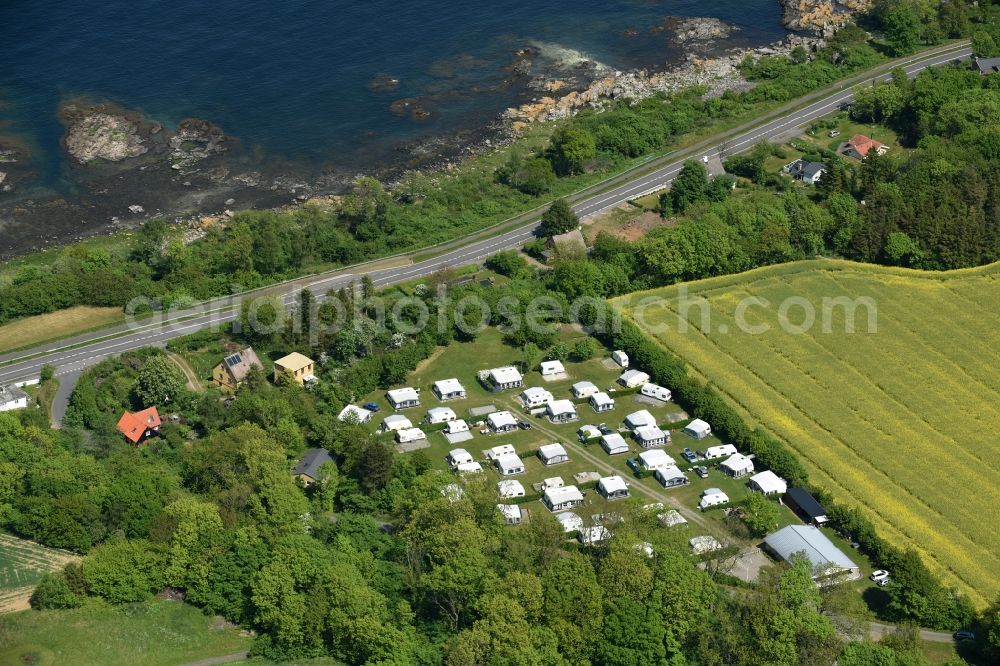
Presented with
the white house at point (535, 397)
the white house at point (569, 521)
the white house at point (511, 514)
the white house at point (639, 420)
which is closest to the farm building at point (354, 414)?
the white house at point (535, 397)

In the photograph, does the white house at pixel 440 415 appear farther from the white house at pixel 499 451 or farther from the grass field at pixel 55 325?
the grass field at pixel 55 325

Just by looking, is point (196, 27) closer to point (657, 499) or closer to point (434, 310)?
point (434, 310)

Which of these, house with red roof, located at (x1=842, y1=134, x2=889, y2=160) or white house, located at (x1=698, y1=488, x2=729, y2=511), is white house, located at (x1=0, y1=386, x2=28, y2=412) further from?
house with red roof, located at (x1=842, y1=134, x2=889, y2=160)

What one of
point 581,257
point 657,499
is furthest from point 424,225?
point 657,499

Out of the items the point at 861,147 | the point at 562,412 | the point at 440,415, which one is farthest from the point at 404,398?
the point at 861,147

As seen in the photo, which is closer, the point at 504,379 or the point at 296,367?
the point at 296,367

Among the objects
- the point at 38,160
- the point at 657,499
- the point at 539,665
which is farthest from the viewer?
the point at 38,160

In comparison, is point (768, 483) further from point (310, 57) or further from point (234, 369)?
point (310, 57)
